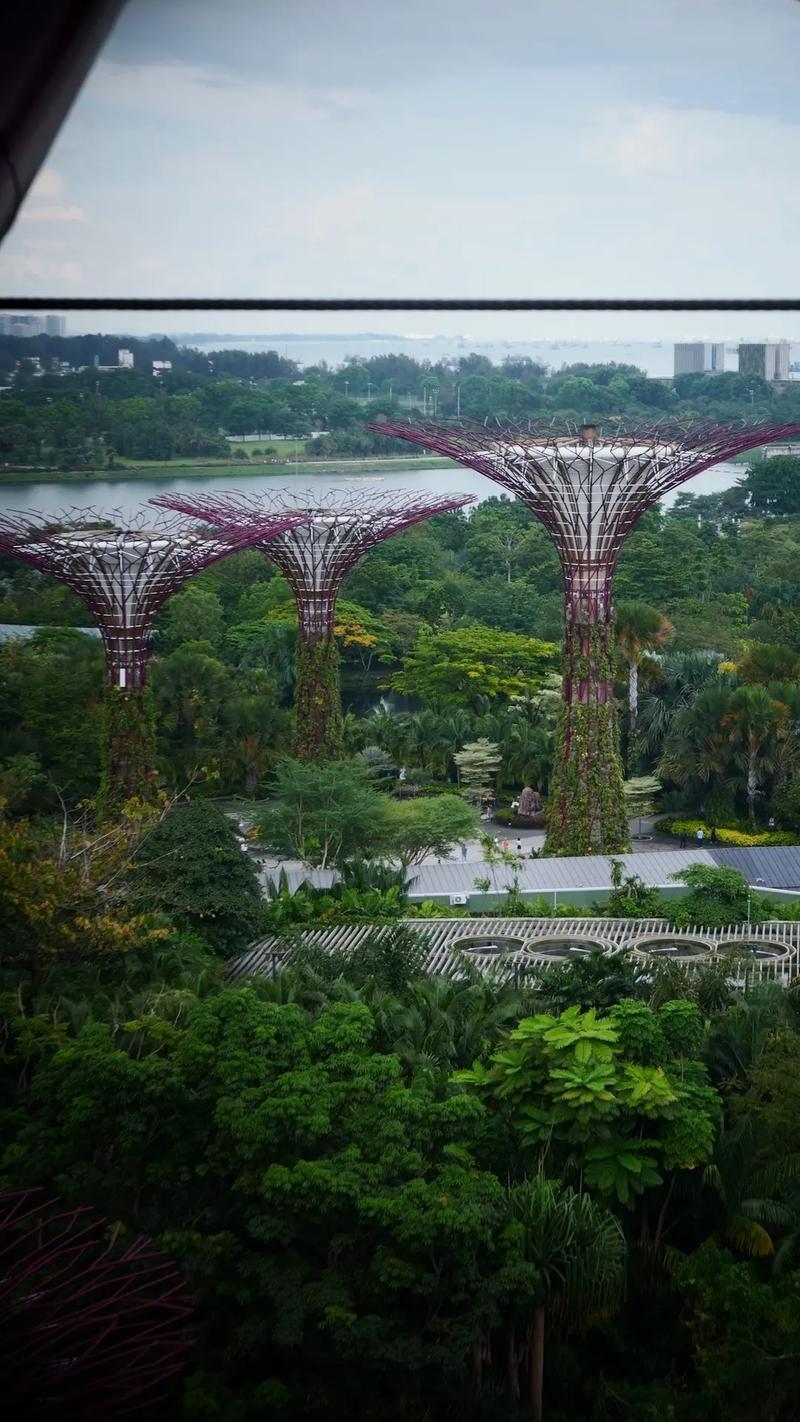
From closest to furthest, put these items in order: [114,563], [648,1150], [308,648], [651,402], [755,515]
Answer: [648,1150]
[114,563]
[308,648]
[755,515]
[651,402]

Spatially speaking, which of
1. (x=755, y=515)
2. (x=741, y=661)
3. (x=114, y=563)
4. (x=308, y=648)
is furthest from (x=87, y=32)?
(x=755, y=515)

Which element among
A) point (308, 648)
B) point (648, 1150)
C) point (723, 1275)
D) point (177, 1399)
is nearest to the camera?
point (177, 1399)

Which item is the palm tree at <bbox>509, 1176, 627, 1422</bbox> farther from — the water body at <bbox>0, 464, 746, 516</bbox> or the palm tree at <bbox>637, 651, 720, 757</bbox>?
the palm tree at <bbox>637, 651, 720, 757</bbox>

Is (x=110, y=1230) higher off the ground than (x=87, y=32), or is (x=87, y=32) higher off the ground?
(x=87, y=32)

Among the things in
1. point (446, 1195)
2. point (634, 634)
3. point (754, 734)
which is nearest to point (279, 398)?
point (634, 634)

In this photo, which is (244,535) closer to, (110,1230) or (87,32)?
(110,1230)

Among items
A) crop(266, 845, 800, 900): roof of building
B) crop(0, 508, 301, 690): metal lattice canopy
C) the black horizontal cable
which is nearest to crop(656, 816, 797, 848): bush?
crop(266, 845, 800, 900): roof of building
